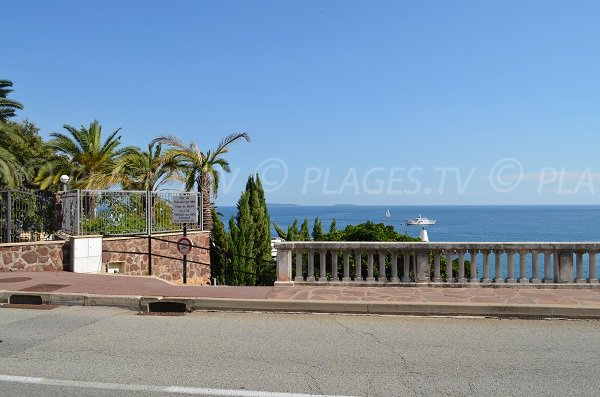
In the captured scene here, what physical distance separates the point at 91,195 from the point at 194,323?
9.74m

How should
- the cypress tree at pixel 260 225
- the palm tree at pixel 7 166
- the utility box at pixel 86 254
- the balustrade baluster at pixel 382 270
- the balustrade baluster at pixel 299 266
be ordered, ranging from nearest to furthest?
the balustrade baluster at pixel 382 270 < the balustrade baluster at pixel 299 266 < the utility box at pixel 86 254 < the palm tree at pixel 7 166 < the cypress tree at pixel 260 225

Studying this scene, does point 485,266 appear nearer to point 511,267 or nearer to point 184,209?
point 511,267

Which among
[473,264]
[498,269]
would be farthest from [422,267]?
[498,269]

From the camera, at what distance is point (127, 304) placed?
29.1 ft

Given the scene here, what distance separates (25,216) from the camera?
15180 mm

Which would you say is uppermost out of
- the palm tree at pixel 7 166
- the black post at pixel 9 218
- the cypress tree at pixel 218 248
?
the palm tree at pixel 7 166

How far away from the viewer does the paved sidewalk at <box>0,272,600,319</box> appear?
803 cm

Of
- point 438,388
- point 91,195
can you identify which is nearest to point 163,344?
point 438,388

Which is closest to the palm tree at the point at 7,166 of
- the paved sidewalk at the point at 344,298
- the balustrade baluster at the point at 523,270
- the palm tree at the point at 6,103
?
the palm tree at the point at 6,103

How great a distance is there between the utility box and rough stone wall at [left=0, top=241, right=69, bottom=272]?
45 centimetres

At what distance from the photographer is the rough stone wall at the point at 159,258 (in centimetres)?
1605

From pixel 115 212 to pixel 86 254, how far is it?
265cm

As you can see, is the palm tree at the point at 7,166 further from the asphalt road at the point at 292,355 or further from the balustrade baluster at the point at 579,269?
the balustrade baluster at the point at 579,269

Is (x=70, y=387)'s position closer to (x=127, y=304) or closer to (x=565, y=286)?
(x=127, y=304)
